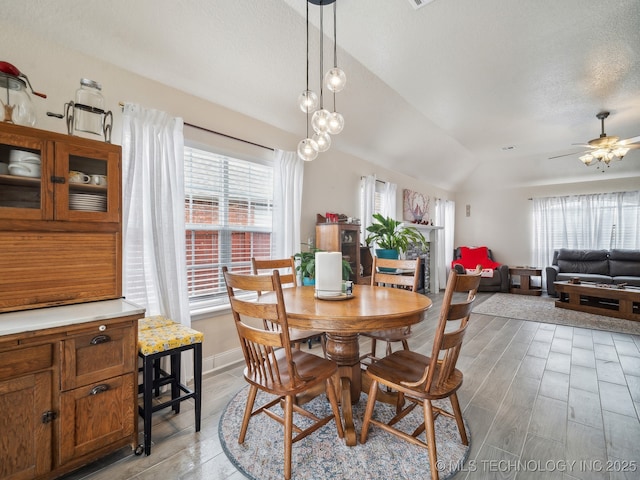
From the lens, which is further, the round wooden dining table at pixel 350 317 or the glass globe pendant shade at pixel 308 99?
the glass globe pendant shade at pixel 308 99

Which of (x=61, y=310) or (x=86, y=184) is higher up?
(x=86, y=184)

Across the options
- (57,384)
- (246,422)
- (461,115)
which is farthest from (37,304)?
(461,115)

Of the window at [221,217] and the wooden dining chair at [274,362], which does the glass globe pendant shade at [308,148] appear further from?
the window at [221,217]

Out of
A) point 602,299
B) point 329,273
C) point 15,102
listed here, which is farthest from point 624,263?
point 15,102

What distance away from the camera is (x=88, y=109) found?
6.23 feet

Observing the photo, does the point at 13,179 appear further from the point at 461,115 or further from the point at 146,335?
the point at 461,115

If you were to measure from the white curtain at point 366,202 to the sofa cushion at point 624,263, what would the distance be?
196 inches

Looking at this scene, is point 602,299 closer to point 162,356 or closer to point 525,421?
point 525,421

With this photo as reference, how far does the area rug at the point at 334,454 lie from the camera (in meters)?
1.51

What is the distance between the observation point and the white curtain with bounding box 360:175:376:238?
15.2 ft

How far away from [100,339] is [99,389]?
0.83ft

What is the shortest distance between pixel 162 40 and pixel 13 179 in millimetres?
1373

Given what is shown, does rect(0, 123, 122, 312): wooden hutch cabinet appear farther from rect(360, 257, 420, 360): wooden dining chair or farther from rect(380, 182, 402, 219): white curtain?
rect(380, 182, 402, 219): white curtain

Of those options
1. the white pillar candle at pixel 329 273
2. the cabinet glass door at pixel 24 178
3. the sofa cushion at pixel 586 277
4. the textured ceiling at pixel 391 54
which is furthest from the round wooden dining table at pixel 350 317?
the sofa cushion at pixel 586 277
